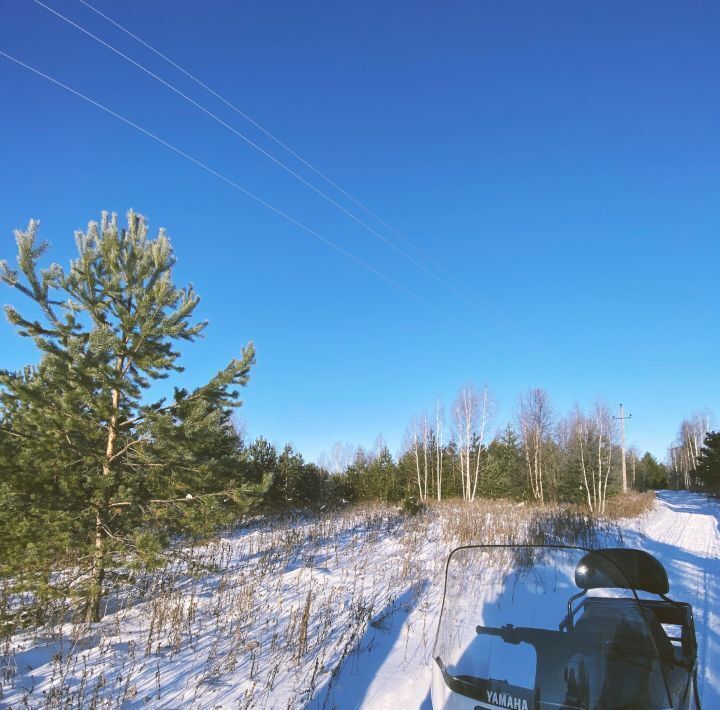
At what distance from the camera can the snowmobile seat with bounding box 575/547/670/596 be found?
8.70 ft

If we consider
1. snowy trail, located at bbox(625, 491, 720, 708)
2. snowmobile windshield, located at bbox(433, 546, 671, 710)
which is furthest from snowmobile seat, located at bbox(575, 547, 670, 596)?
snowy trail, located at bbox(625, 491, 720, 708)

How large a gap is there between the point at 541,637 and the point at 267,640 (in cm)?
355

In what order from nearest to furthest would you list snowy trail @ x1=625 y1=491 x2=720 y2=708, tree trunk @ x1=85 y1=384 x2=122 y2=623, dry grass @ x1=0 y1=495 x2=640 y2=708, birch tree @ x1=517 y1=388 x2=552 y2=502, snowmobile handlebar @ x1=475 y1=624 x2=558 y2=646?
1. snowmobile handlebar @ x1=475 y1=624 x2=558 y2=646
2. dry grass @ x1=0 y1=495 x2=640 y2=708
3. snowy trail @ x1=625 y1=491 x2=720 y2=708
4. tree trunk @ x1=85 y1=384 x2=122 y2=623
5. birch tree @ x1=517 y1=388 x2=552 y2=502

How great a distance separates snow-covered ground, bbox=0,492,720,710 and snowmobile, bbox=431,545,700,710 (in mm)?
1694

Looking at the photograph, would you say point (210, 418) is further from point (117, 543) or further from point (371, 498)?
point (371, 498)

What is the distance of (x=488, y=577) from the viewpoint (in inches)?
121

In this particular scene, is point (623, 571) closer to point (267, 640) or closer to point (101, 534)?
point (267, 640)

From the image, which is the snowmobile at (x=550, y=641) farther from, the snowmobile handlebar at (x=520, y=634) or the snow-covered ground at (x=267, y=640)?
the snow-covered ground at (x=267, y=640)

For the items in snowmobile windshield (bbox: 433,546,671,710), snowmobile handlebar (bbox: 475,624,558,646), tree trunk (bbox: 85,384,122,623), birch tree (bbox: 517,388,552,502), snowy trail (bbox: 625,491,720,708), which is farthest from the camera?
birch tree (bbox: 517,388,552,502)

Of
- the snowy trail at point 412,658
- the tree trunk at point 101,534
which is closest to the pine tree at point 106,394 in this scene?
the tree trunk at point 101,534

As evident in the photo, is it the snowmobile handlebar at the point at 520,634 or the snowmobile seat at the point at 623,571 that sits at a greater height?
the snowmobile seat at the point at 623,571

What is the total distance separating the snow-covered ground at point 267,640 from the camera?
12.8 feet

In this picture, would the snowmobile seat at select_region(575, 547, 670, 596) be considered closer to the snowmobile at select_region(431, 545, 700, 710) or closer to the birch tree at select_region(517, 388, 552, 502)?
the snowmobile at select_region(431, 545, 700, 710)

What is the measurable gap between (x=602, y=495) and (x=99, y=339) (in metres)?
33.7
